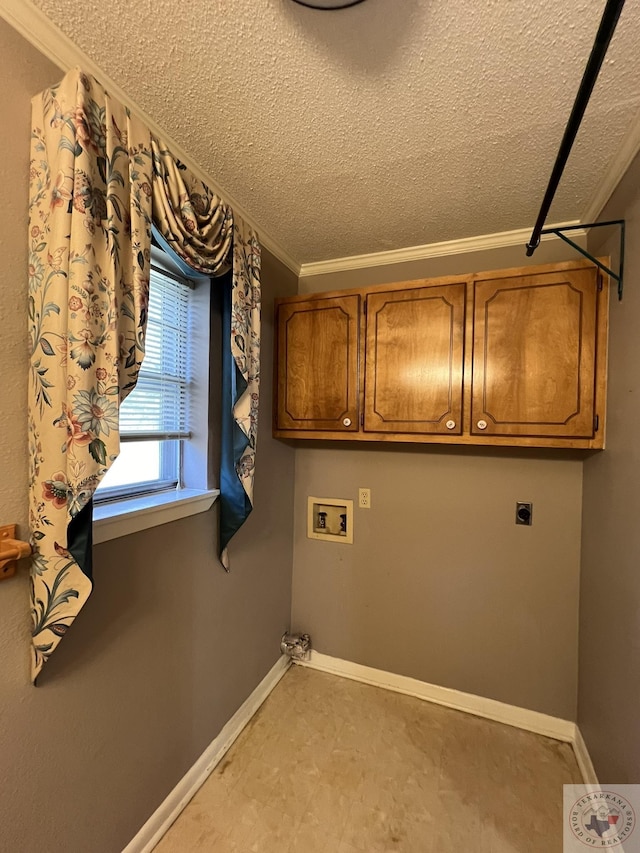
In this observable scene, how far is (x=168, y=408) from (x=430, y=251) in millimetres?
1580

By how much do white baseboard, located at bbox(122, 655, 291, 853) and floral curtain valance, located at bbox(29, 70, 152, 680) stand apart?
0.86 m

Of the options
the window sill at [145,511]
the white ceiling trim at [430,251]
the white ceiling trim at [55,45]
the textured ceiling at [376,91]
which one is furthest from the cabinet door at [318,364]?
the white ceiling trim at [55,45]

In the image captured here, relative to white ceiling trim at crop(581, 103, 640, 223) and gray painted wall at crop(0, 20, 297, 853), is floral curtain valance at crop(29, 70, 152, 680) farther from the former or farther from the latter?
white ceiling trim at crop(581, 103, 640, 223)

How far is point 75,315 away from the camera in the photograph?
90 centimetres

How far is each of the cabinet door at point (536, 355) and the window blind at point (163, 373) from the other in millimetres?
1306

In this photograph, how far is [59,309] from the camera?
90cm

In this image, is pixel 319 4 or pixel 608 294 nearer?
pixel 319 4

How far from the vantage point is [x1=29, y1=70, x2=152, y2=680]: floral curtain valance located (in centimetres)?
90

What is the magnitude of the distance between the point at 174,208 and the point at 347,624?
88.4 inches

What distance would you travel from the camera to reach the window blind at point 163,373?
4.69 ft

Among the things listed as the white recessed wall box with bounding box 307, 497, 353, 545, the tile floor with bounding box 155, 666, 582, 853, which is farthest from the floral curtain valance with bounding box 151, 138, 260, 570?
the tile floor with bounding box 155, 666, 582, 853

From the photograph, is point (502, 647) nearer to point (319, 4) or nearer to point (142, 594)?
point (142, 594)

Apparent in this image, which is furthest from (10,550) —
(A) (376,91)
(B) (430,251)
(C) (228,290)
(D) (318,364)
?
(B) (430,251)

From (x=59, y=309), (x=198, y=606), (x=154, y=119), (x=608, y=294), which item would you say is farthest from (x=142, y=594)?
(x=608, y=294)
